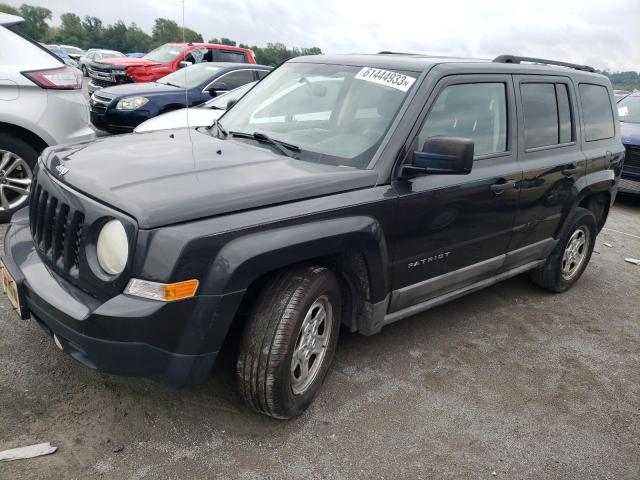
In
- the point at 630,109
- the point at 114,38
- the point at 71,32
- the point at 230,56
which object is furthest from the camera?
the point at 71,32

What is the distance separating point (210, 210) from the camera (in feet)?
7.63

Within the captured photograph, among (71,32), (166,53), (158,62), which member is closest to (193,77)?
(158,62)

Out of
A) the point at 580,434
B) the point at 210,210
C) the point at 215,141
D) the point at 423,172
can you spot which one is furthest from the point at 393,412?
the point at 215,141

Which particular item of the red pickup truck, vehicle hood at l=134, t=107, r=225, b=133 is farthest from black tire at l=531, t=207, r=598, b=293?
the red pickup truck

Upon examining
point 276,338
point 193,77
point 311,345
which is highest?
point 193,77

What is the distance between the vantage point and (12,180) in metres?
4.87

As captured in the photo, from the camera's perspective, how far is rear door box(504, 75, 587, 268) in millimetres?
3881

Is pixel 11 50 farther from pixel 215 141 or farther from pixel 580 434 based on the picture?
pixel 580 434

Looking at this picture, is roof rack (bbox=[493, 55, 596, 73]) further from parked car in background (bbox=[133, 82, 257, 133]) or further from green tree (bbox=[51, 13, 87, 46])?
green tree (bbox=[51, 13, 87, 46])

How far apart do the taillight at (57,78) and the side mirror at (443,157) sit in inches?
140

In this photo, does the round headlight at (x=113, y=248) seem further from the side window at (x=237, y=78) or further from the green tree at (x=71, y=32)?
the green tree at (x=71, y=32)

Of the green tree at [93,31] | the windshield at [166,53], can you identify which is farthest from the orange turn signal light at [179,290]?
the green tree at [93,31]

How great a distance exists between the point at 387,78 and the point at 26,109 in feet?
10.8

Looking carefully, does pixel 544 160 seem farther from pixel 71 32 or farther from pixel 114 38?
pixel 71 32
